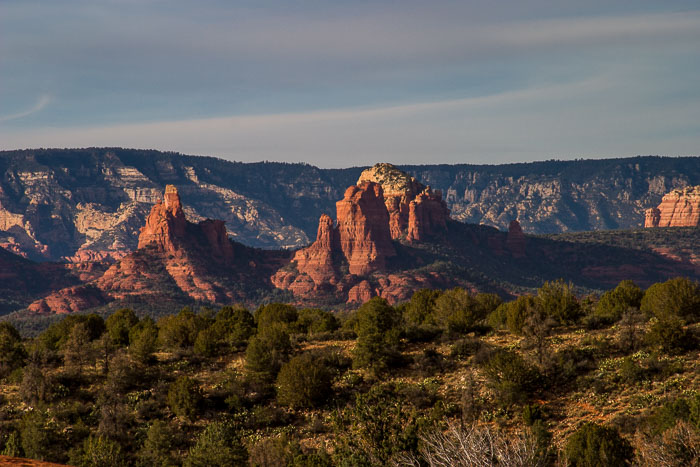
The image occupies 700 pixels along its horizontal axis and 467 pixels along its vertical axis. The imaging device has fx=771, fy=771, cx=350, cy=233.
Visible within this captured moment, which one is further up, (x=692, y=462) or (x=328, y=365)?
(x=692, y=462)

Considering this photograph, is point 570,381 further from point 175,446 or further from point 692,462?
point 175,446

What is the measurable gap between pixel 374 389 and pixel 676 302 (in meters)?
29.0

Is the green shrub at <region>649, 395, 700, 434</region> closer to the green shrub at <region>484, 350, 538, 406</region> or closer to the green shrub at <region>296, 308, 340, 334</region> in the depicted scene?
the green shrub at <region>484, 350, 538, 406</region>

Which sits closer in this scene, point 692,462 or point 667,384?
point 692,462

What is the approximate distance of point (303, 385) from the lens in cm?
5409

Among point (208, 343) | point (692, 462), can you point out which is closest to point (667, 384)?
point (692, 462)

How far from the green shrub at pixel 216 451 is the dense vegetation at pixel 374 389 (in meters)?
0.11

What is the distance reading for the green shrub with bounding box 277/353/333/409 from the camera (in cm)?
5384

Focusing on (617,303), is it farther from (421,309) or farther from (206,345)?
(206,345)

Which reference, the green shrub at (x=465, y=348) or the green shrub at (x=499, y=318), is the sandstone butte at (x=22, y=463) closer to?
the green shrub at (x=465, y=348)

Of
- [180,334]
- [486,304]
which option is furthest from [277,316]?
[486,304]

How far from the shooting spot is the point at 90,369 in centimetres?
6353

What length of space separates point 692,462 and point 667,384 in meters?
18.4

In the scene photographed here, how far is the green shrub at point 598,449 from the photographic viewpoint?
123 ft
